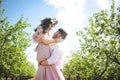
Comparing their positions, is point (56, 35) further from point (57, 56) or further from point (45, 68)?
point (45, 68)

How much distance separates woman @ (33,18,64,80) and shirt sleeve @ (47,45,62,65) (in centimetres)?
13

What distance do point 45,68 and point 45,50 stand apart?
1.53ft

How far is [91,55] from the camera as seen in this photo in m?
29.4

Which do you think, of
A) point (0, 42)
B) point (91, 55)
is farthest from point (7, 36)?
point (91, 55)

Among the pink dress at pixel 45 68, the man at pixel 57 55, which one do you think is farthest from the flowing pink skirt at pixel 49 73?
the man at pixel 57 55

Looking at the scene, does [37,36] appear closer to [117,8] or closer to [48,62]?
[48,62]

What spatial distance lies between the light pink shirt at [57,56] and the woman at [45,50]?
0.41 ft

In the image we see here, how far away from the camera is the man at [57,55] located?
745cm

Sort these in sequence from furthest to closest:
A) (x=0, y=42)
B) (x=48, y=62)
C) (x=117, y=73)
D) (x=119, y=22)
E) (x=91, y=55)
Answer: (x=91, y=55) < (x=117, y=73) < (x=119, y=22) < (x=0, y=42) < (x=48, y=62)

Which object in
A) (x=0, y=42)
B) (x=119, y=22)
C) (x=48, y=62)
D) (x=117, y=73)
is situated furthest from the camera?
(x=117, y=73)

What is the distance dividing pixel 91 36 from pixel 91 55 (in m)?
1.95

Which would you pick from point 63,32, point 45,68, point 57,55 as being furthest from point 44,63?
point 63,32

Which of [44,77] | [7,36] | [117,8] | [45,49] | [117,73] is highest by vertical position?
[117,8]

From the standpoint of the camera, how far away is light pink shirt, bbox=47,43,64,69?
7.44m
